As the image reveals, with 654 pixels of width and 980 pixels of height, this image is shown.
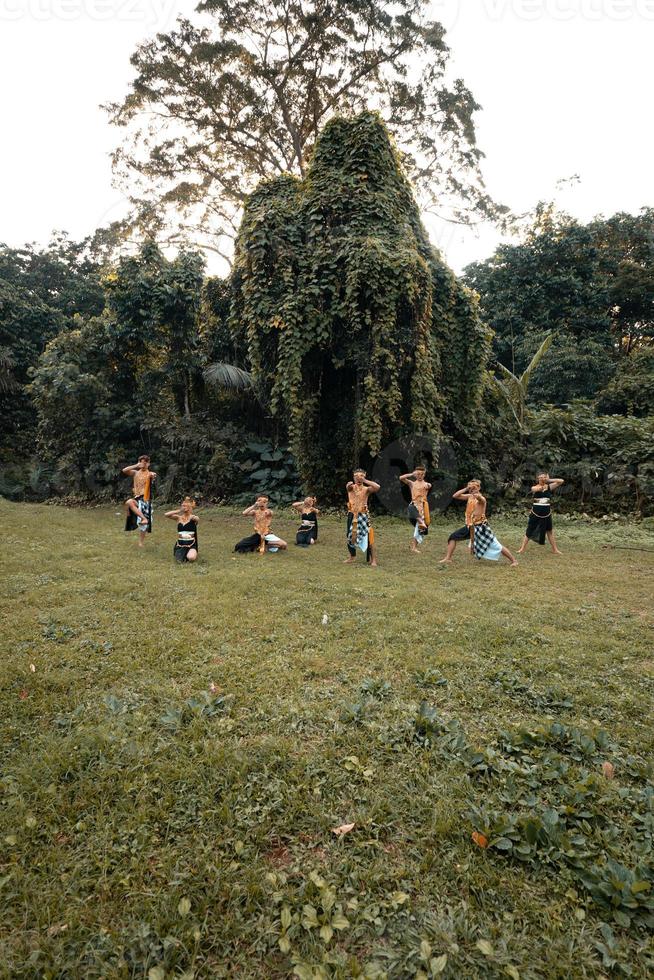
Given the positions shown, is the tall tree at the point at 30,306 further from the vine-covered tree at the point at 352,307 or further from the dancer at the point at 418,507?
the dancer at the point at 418,507

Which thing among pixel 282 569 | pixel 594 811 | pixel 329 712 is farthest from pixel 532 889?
pixel 282 569

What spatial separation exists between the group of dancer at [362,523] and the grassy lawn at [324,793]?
3.24 meters

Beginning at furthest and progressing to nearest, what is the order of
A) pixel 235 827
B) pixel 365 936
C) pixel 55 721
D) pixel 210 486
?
pixel 210 486
pixel 55 721
pixel 235 827
pixel 365 936

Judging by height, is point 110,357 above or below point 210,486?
A: above

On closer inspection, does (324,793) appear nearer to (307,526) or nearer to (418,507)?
(418,507)

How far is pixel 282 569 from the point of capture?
8.32 m

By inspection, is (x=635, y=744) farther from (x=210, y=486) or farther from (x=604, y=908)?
(x=210, y=486)

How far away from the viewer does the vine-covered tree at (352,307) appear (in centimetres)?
1335

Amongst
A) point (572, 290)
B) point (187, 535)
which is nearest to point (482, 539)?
point (187, 535)

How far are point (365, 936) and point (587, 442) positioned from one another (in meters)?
15.1

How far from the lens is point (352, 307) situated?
13.2 m

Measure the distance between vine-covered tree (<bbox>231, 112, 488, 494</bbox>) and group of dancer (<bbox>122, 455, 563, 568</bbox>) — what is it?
3523mm

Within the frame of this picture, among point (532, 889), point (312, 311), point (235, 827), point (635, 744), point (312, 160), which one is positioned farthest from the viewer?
point (312, 160)

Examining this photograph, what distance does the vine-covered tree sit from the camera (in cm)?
1335
